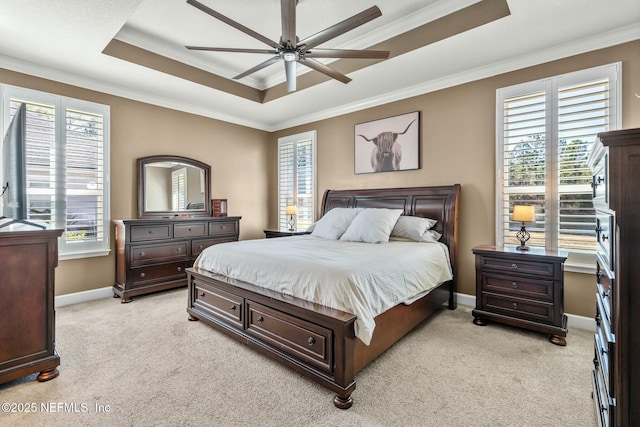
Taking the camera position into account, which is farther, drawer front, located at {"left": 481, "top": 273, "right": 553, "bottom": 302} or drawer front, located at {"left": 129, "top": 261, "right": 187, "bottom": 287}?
drawer front, located at {"left": 129, "top": 261, "right": 187, "bottom": 287}

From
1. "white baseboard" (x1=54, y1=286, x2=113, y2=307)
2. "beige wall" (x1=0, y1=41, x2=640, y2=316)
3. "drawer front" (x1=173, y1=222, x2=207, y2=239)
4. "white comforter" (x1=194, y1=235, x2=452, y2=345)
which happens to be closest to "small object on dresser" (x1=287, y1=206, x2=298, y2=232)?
"beige wall" (x1=0, y1=41, x2=640, y2=316)

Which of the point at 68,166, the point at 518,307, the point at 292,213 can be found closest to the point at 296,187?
the point at 292,213

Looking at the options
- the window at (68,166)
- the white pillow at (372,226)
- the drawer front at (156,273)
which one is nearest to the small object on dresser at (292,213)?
the white pillow at (372,226)

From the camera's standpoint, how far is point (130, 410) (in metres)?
1.78

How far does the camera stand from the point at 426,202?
384cm

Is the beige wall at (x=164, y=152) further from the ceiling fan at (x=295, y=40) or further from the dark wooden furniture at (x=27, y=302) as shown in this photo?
the ceiling fan at (x=295, y=40)

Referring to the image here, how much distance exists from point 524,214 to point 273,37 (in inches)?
129

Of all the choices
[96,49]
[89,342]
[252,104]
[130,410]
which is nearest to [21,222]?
[89,342]

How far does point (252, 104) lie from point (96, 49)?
2.10 meters

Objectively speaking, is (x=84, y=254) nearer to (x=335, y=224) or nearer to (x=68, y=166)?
(x=68, y=166)

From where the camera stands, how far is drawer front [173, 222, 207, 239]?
425cm

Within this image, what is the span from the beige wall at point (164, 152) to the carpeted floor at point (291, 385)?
1222mm

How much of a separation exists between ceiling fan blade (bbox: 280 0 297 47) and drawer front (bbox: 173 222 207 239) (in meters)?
2.89

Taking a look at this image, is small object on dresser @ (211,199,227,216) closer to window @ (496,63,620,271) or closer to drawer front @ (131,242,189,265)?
drawer front @ (131,242,189,265)
